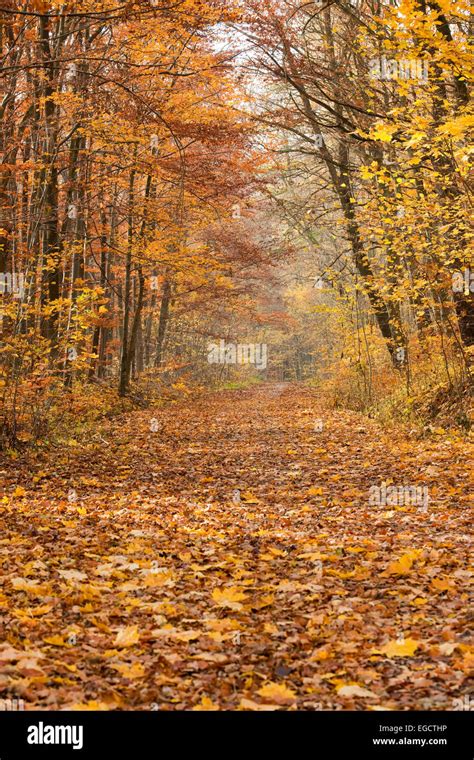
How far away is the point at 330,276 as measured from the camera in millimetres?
16062

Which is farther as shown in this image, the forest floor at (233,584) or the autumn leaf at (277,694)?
the forest floor at (233,584)

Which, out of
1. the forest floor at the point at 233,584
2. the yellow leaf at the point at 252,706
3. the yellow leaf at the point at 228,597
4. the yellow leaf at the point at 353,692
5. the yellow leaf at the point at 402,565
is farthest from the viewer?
the yellow leaf at the point at 402,565

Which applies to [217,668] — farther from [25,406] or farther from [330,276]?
[330,276]

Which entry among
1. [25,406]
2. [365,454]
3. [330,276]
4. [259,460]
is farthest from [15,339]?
[330,276]

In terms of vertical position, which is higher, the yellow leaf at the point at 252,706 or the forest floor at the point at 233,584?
the forest floor at the point at 233,584

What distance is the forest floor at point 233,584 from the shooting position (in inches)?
151

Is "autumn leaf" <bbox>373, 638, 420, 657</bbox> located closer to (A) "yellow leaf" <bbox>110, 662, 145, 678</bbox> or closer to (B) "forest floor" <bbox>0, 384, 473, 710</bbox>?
(B) "forest floor" <bbox>0, 384, 473, 710</bbox>

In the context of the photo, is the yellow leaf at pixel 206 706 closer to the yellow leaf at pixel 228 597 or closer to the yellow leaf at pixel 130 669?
the yellow leaf at pixel 130 669

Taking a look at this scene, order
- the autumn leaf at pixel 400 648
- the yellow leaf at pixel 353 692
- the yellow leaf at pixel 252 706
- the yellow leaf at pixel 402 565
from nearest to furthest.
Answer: the yellow leaf at pixel 252 706 < the yellow leaf at pixel 353 692 < the autumn leaf at pixel 400 648 < the yellow leaf at pixel 402 565

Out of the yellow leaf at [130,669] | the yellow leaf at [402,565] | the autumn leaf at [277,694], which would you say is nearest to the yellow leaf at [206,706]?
the autumn leaf at [277,694]

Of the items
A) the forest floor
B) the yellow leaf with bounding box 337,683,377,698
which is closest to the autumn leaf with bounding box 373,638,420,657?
the forest floor

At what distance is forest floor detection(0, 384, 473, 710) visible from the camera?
3.83m

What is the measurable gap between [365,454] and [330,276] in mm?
5711

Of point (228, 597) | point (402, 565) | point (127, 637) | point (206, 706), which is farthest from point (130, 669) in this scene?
point (402, 565)
